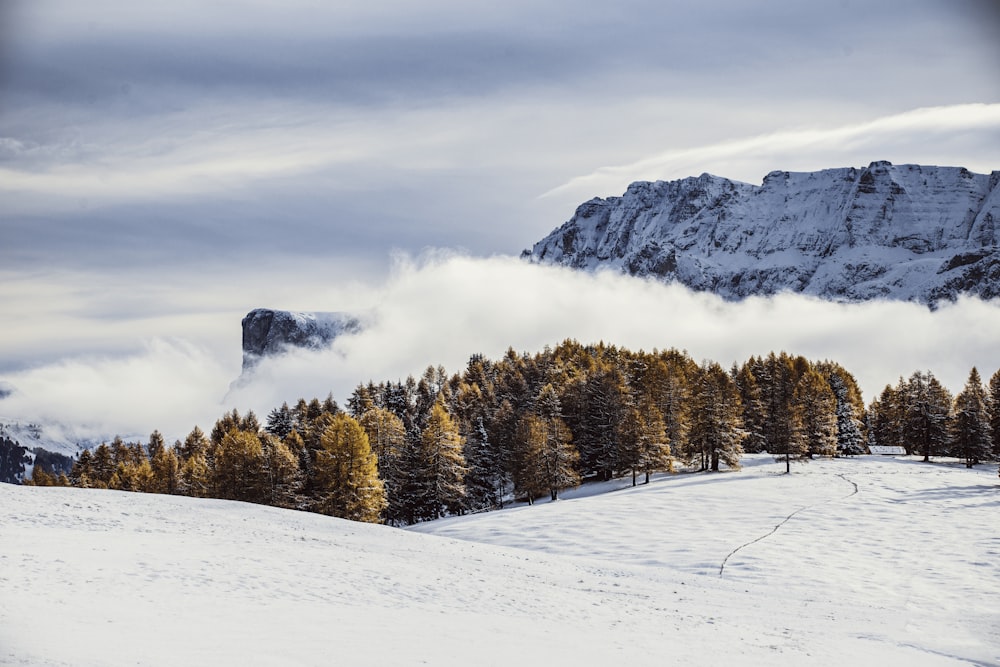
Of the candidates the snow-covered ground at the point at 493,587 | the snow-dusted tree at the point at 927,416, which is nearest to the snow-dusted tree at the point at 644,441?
the snow-covered ground at the point at 493,587

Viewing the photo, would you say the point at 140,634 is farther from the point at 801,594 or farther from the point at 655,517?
the point at 655,517

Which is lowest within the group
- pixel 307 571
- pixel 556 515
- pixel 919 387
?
pixel 556 515

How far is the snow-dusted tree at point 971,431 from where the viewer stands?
75.5 m

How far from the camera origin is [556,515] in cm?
4941

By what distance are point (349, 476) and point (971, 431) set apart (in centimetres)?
6992

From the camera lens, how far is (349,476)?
2178 inches

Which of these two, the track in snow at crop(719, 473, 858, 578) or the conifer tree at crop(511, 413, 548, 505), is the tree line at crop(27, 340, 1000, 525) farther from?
the track in snow at crop(719, 473, 858, 578)

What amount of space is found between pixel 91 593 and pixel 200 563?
4.98 metres

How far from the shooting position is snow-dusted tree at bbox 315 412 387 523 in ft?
181

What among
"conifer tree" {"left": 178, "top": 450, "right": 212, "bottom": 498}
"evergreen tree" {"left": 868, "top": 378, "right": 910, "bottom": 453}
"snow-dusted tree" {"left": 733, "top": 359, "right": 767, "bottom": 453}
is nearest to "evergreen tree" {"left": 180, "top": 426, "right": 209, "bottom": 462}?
"conifer tree" {"left": 178, "top": 450, "right": 212, "bottom": 498}

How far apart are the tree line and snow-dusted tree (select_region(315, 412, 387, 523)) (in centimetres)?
10

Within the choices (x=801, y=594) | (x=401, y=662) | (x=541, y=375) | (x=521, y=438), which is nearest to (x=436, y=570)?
(x=401, y=662)

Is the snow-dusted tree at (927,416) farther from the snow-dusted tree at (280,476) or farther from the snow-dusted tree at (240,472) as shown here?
the snow-dusted tree at (240,472)

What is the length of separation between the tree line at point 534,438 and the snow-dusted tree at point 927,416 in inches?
6.9
